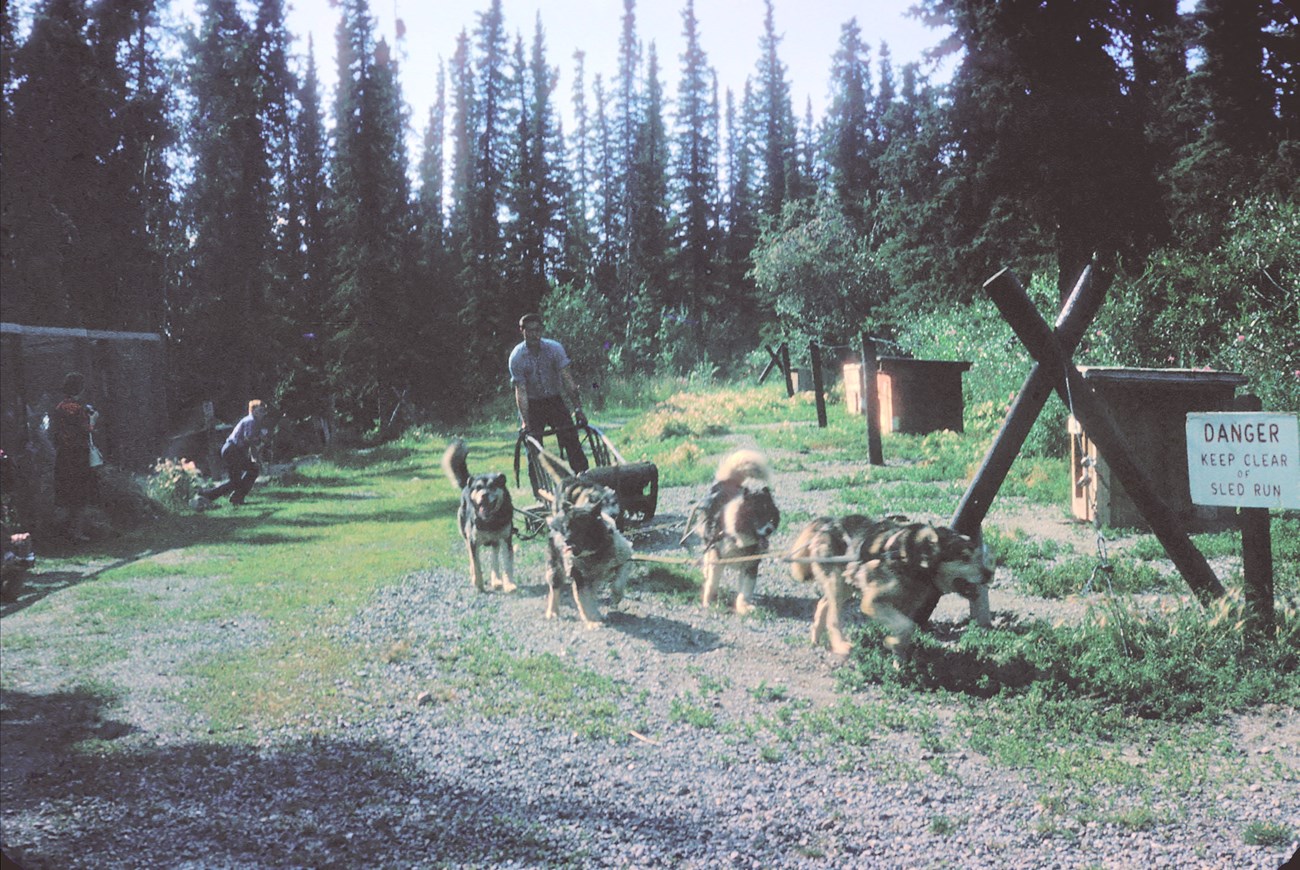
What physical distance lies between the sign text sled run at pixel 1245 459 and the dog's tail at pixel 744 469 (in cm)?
198

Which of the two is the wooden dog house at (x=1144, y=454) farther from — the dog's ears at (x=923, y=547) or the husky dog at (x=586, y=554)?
the husky dog at (x=586, y=554)

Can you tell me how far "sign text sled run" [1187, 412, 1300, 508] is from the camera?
3625 mm

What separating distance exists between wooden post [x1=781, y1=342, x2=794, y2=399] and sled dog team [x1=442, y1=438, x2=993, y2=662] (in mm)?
681

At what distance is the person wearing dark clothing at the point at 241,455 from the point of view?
2.67 m

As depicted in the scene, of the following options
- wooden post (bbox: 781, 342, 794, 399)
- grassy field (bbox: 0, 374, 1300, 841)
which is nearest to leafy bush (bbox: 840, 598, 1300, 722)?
grassy field (bbox: 0, 374, 1300, 841)

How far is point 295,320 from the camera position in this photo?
8.70 ft

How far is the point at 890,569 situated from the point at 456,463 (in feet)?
6.59

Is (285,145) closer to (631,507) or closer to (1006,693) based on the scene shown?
(631,507)

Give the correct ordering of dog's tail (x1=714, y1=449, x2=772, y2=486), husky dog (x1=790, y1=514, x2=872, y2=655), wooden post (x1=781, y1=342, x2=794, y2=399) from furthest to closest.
Result: 1. dog's tail (x1=714, y1=449, x2=772, y2=486)
2. husky dog (x1=790, y1=514, x2=872, y2=655)
3. wooden post (x1=781, y1=342, x2=794, y2=399)

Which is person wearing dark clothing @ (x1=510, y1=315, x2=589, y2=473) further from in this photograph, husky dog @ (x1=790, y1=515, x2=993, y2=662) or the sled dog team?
husky dog @ (x1=790, y1=515, x2=993, y2=662)

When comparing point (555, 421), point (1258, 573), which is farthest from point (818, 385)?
point (1258, 573)

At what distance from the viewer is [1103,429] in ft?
15.0

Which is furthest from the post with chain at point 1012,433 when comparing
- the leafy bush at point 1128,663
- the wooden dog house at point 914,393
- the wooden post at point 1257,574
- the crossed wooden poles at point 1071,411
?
the wooden post at point 1257,574

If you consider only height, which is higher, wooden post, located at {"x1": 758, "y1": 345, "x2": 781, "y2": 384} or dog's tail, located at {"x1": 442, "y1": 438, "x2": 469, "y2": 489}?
wooden post, located at {"x1": 758, "y1": 345, "x2": 781, "y2": 384}
